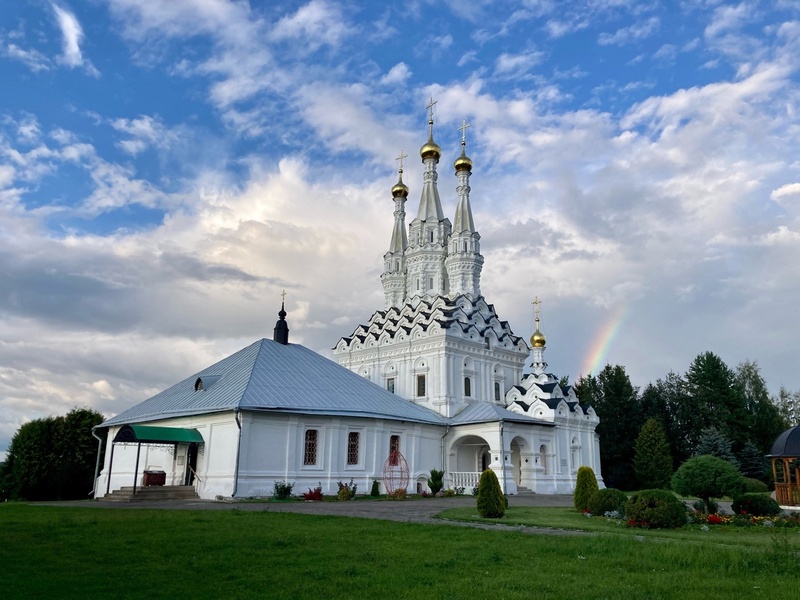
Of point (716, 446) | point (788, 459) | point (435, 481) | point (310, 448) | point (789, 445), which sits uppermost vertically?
point (716, 446)

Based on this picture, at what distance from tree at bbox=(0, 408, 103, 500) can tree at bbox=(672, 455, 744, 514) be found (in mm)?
27390

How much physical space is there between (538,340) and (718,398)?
19731 millimetres

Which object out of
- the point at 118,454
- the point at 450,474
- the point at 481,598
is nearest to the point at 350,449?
the point at 450,474

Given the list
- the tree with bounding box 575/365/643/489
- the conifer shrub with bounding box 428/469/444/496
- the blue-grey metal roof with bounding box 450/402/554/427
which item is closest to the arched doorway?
the blue-grey metal roof with bounding box 450/402/554/427

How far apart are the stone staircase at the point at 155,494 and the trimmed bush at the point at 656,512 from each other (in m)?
16.6

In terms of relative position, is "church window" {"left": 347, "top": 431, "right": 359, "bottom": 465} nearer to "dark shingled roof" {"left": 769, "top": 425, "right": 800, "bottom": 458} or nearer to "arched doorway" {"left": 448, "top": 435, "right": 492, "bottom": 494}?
"arched doorway" {"left": 448, "top": 435, "right": 492, "bottom": 494}

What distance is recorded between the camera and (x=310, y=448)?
27.7 m

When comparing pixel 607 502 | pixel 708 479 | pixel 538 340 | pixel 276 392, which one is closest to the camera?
pixel 708 479

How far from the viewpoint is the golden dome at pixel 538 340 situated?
4591cm

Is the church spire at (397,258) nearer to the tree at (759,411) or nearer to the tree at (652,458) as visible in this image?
the tree at (652,458)

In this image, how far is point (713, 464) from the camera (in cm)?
1828

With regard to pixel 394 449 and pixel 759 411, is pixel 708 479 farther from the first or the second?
pixel 759 411

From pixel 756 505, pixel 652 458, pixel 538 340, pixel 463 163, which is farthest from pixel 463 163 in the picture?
pixel 756 505

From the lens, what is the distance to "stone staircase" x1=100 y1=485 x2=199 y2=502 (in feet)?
78.2
